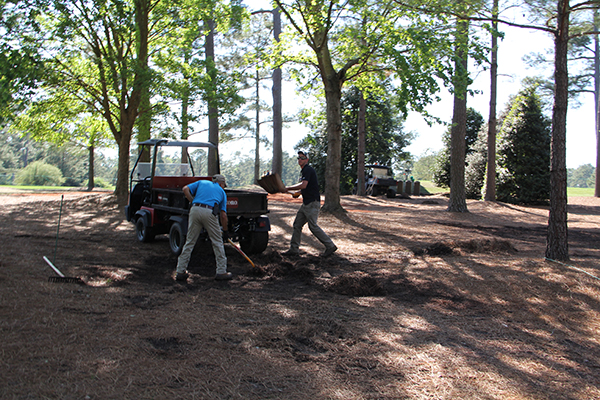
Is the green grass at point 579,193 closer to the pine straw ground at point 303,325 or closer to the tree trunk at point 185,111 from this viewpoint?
the tree trunk at point 185,111

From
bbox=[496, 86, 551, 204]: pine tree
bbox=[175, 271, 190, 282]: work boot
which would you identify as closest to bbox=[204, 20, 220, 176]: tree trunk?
bbox=[175, 271, 190, 282]: work boot

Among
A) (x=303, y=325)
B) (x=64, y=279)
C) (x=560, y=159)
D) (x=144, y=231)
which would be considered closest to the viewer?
(x=303, y=325)

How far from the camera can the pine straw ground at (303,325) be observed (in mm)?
3611

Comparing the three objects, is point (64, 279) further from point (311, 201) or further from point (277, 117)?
point (277, 117)

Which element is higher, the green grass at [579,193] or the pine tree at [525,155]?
the pine tree at [525,155]

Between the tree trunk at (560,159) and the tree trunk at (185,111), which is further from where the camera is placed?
the tree trunk at (185,111)

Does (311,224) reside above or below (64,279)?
above

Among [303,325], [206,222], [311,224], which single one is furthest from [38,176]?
[303,325]

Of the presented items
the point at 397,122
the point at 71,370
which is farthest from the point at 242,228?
the point at 397,122

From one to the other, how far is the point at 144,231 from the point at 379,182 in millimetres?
19246

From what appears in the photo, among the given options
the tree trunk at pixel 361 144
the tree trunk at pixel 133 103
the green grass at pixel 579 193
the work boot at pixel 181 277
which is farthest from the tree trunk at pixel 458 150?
Answer: the green grass at pixel 579 193

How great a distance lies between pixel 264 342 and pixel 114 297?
2411 millimetres

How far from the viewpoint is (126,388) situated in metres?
3.41

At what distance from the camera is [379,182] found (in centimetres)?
2758
